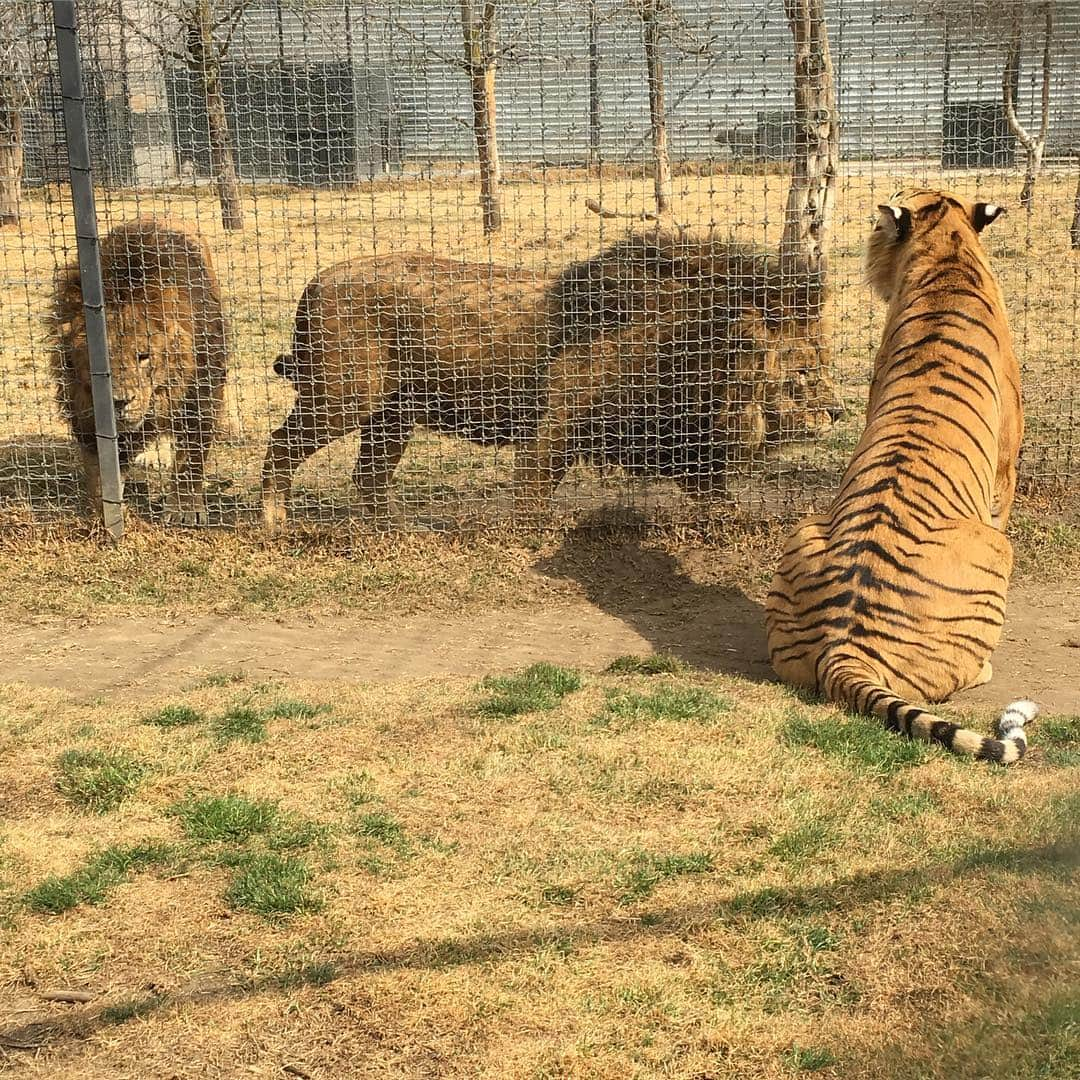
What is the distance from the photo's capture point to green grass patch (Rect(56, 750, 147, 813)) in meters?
5.06

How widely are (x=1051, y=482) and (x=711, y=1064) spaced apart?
6.60 metres

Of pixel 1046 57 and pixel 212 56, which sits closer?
pixel 212 56

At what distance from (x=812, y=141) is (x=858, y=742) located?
5.23m

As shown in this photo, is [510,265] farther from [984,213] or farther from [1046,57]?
[1046,57]

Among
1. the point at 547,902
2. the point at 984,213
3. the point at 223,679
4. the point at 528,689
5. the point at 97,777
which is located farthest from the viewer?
the point at 984,213

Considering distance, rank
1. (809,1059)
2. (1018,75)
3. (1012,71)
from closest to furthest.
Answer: (809,1059), (1012,71), (1018,75)

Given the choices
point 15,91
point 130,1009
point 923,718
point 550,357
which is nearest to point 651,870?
point 923,718

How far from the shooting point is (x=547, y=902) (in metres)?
4.27

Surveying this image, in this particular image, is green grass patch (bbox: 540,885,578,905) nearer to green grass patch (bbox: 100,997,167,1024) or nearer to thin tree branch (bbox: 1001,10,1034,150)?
green grass patch (bbox: 100,997,167,1024)

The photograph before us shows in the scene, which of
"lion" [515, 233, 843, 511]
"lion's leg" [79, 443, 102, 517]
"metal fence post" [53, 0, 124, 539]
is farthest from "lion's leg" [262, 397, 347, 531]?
"lion" [515, 233, 843, 511]

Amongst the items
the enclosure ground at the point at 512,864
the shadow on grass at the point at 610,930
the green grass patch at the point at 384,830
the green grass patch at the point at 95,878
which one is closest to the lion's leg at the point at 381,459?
the enclosure ground at the point at 512,864

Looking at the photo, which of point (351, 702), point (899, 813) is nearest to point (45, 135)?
point (351, 702)

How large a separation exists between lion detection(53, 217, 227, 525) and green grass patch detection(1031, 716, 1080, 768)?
5.32 metres

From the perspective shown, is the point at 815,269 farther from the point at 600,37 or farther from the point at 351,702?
the point at 351,702
